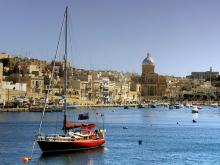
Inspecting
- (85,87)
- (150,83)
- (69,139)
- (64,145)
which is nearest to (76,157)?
(64,145)

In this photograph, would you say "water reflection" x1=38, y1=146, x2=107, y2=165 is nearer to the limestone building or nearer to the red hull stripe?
the red hull stripe

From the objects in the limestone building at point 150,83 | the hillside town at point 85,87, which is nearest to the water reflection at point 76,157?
the hillside town at point 85,87

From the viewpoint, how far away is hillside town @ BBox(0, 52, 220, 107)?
94875mm

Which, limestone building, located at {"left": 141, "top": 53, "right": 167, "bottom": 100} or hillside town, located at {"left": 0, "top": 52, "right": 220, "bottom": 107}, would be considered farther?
limestone building, located at {"left": 141, "top": 53, "right": 167, "bottom": 100}

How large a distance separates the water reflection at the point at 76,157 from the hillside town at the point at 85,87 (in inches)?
793

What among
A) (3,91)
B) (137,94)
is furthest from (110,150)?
(137,94)

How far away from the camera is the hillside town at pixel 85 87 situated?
311ft

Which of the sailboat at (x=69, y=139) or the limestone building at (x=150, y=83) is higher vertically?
the limestone building at (x=150, y=83)

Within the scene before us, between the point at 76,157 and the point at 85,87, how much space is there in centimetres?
8990

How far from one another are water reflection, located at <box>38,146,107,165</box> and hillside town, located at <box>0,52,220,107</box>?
66.1 ft

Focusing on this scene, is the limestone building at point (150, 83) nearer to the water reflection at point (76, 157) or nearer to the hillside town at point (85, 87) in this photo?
the hillside town at point (85, 87)

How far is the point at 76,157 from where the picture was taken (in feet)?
98.0

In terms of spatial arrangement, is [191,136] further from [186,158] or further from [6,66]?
[6,66]

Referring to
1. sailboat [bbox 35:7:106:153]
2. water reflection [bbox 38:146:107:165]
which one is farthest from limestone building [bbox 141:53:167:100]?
water reflection [bbox 38:146:107:165]
